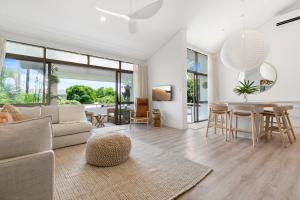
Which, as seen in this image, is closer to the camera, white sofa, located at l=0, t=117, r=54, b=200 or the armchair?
white sofa, located at l=0, t=117, r=54, b=200

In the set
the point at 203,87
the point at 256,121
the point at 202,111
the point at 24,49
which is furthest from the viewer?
the point at 203,87

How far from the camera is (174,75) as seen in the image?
507cm

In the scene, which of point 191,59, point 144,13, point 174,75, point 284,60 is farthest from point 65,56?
point 284,60

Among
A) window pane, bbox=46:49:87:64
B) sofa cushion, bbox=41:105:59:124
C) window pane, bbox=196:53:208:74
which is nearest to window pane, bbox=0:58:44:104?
window pane, bbox=46:49:87:64

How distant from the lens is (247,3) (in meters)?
4.46

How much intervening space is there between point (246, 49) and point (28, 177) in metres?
3.39

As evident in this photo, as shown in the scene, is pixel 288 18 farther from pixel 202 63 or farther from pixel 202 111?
pixel 202 111

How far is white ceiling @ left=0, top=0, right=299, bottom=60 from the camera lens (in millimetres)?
3359

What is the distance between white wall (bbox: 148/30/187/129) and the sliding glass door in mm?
1206

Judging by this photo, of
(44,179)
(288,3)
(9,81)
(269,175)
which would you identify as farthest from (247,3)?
(9,81)

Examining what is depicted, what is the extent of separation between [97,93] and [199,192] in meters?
5.81

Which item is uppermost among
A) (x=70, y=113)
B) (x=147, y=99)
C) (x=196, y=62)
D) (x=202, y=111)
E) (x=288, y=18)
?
(x=288, y=18)

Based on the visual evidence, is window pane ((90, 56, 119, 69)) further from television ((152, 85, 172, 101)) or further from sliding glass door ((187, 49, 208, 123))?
sliding glass door ((187, 49, 208, 123))

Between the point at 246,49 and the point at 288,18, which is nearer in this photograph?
the point at 246,49
